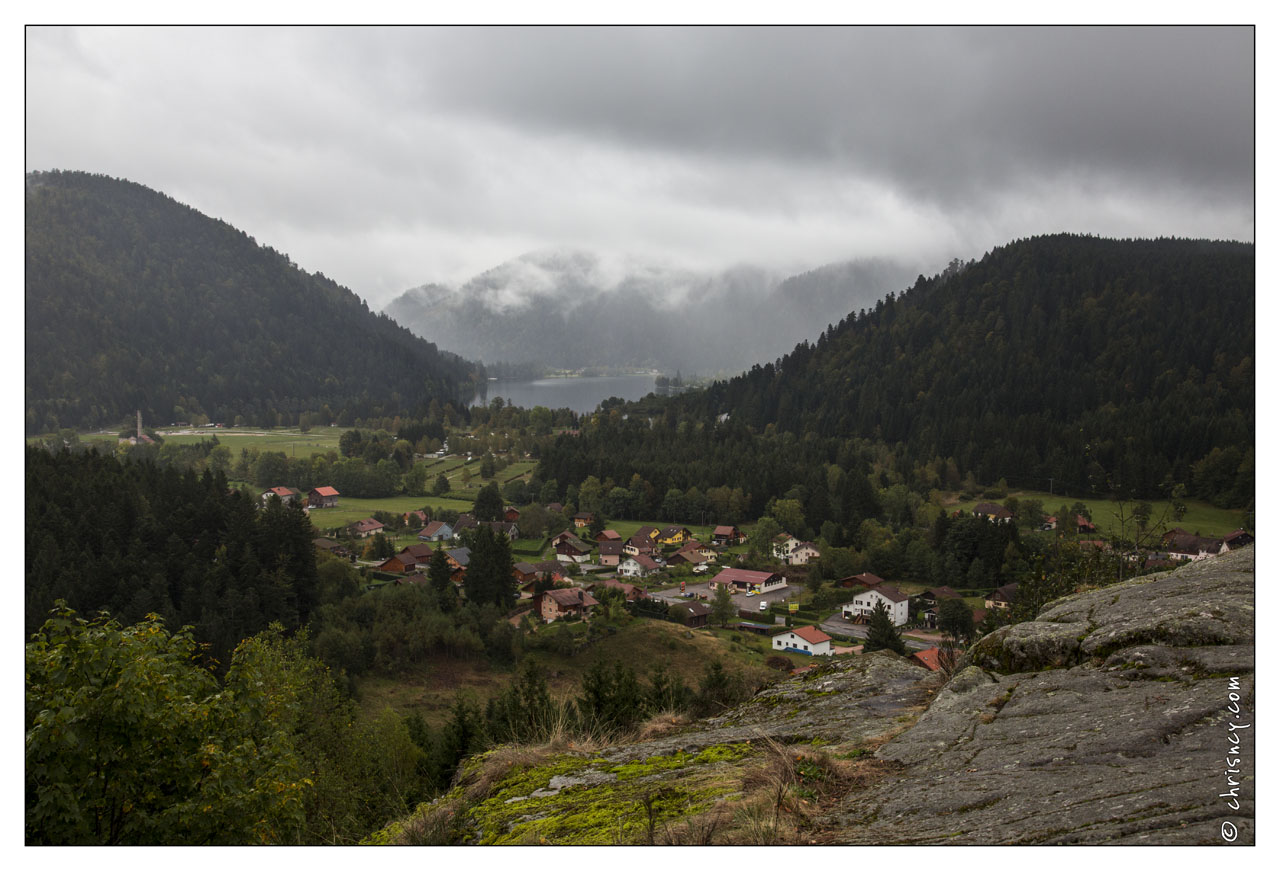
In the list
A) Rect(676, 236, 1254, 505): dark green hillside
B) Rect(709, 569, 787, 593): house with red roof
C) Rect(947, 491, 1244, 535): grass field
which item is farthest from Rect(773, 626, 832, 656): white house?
Rect(676, 236, 1254, 505): dark green hillside

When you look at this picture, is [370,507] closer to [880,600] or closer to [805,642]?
[805,642]

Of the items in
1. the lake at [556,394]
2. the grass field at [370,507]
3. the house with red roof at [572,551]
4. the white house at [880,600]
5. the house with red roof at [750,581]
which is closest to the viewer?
the white house at [880,600]

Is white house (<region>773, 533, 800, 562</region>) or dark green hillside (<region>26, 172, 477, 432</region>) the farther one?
dark green hillside (<region>26, 172, 477, 432</region>)

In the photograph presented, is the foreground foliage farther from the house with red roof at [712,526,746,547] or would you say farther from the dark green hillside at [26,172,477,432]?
the house with red roof at [712,526,746,547]

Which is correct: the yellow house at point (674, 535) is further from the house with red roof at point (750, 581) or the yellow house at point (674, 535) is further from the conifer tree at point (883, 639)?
the conifer tree at point (883, 639)

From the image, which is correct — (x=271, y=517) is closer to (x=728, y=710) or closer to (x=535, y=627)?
(x=535, y=627)

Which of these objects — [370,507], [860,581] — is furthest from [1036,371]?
[370,507]

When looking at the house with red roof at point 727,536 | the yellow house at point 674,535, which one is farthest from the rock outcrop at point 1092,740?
the house with red roof at point 727,536
